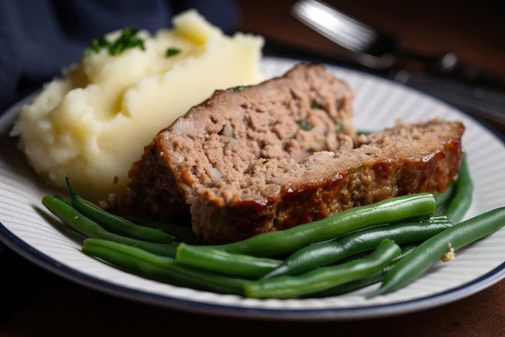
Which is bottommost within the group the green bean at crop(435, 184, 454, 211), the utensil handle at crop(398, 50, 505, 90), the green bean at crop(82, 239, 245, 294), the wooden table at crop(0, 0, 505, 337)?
the wooden table at crop(0, 0, 505, 337)

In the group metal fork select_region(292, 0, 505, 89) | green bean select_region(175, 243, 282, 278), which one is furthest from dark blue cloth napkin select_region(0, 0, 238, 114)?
green bean select_region(175, 243, 282, 278)

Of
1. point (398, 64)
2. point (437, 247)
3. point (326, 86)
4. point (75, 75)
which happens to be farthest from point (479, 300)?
point (398, 64)

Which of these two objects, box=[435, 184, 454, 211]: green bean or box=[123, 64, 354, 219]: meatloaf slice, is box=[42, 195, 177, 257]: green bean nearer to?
box=[123, 64, 354, 219]: meatloaf slice

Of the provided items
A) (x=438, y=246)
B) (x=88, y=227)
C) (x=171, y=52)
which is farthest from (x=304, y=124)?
(x=88, y=227)

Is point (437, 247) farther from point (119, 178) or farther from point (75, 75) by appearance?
point (75, 75)

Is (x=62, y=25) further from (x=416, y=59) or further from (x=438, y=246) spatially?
(x=438, y=246)
